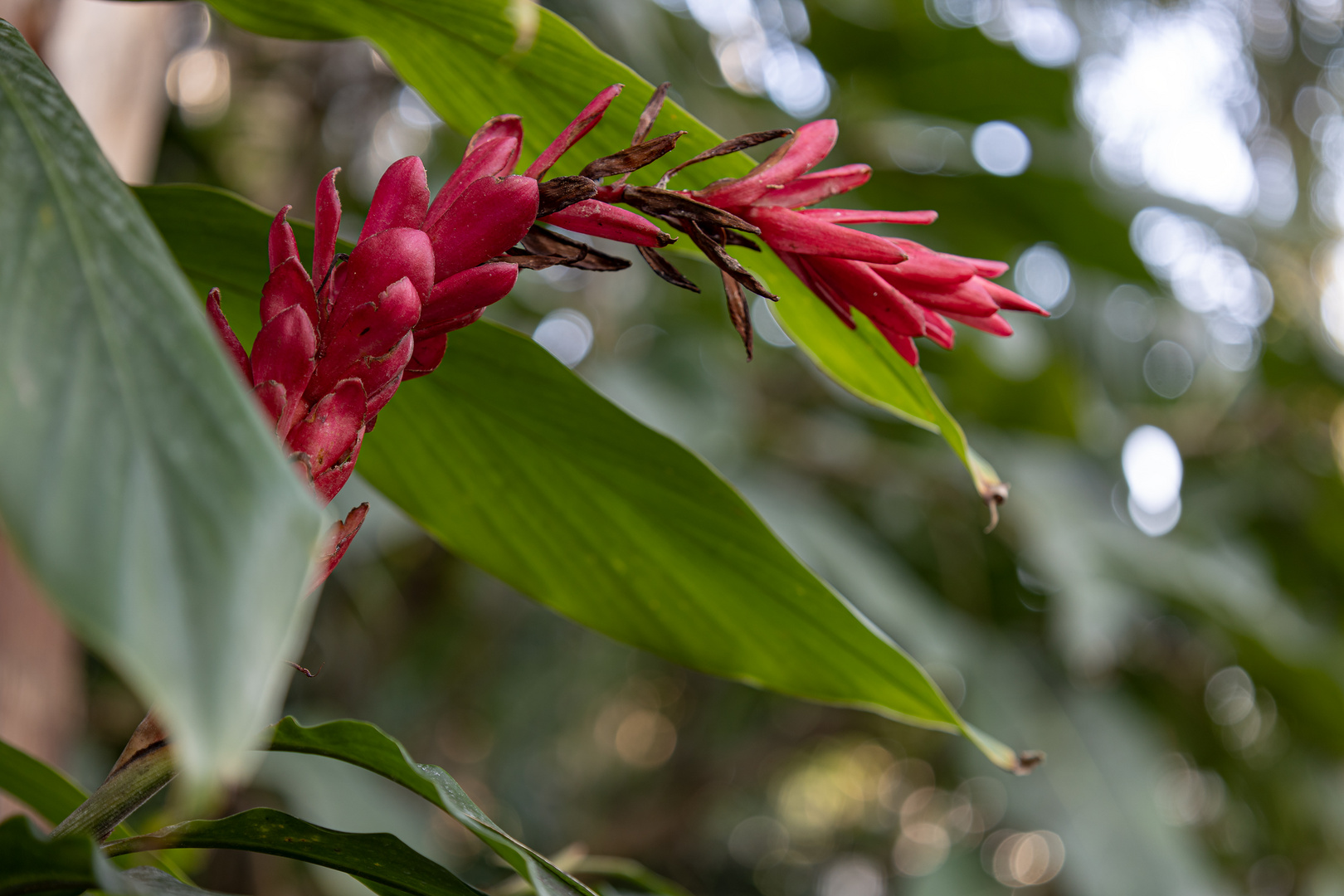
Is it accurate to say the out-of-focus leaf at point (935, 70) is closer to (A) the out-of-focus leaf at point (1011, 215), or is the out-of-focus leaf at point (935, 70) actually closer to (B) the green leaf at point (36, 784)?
(A) the out-of-focus leaf at point (1011, 215)

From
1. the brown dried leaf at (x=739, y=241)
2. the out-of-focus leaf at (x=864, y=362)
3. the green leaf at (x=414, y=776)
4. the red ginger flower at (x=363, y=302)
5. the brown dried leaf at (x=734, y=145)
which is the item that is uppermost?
the brown dried leaf at (x=734, y=145)

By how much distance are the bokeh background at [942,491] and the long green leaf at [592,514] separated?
38 cm

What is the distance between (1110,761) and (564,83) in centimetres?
120

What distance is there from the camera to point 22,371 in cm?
11

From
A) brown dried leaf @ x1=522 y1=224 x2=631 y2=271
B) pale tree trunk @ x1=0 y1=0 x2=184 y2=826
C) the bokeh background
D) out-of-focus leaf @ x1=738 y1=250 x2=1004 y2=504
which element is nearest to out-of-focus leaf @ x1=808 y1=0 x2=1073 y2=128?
the bokeh background

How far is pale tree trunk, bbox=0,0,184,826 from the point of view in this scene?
549 millimetres

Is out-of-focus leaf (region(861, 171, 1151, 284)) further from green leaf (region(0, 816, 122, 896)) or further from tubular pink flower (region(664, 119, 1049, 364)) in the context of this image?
green leaf (region(0, 816, 122, 896))

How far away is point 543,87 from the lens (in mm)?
263

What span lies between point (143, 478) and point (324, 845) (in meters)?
0.12

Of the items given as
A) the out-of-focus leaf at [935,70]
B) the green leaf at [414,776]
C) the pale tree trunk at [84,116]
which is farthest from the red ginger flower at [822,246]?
the out-of-focus leaf at [935,70]

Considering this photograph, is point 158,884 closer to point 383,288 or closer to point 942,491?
point 383,288

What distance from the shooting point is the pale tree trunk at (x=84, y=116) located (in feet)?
1.80

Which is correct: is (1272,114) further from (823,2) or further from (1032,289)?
(823,2)

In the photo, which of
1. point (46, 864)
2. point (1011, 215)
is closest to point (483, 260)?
point (46, 864)
